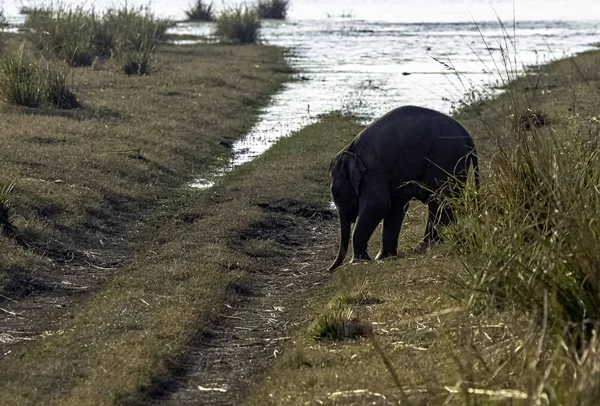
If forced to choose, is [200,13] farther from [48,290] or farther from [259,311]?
[259,311]

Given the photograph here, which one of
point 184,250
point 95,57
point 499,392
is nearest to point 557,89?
point 95,57

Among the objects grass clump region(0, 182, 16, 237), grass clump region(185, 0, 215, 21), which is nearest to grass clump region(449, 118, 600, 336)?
grass clump region(0, 182, 16, 237)

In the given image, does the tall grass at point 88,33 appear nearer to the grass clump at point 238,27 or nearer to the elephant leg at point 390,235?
the grass clump at point 238,27

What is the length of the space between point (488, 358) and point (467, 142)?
4597 mm

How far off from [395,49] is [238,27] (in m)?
5.79

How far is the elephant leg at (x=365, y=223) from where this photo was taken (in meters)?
10.6

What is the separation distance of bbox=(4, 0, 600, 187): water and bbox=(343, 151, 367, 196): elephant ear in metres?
1.37

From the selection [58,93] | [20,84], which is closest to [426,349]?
[20,84]

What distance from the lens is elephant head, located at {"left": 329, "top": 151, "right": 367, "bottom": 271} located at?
1063 centimetres

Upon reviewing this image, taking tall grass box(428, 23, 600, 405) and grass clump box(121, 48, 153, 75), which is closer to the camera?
tall grass box(428, 23, 600, 405)

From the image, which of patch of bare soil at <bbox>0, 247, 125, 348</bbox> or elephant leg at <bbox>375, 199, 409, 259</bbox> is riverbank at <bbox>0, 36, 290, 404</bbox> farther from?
elephant leg at <bbox>375, 199, 409, 259</bbox>

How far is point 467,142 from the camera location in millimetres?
10625

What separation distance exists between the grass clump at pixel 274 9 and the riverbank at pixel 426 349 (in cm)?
4990

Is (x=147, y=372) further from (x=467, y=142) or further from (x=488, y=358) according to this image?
(x=467, y=142)
